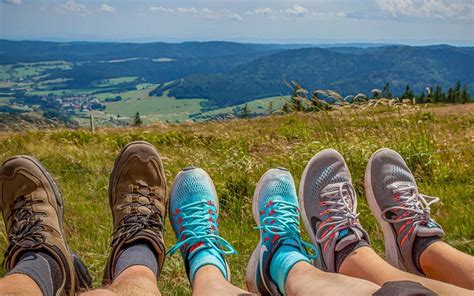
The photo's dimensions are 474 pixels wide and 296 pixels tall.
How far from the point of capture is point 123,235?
10.8 feet

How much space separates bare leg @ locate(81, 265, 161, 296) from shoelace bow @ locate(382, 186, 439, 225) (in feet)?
5.39

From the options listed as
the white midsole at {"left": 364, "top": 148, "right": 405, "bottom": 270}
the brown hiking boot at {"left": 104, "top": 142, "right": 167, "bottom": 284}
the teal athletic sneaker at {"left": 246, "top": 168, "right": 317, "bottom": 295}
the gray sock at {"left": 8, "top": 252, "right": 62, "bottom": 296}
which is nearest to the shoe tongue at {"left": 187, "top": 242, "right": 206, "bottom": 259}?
the brown hiking boot at {"left": 104, "top": 142, "right": 167, "bottom": 284}

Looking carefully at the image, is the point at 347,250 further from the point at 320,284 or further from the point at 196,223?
the point at 196,223

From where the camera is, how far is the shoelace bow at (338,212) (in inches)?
124

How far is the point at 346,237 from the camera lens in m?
3.03

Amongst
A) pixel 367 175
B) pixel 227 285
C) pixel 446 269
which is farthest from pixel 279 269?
pixel 367 175

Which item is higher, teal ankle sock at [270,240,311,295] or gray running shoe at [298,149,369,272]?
gray running shoe at [298,149,369,272]

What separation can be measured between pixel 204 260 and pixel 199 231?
0.34 meters

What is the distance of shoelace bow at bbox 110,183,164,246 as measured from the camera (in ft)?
10.9

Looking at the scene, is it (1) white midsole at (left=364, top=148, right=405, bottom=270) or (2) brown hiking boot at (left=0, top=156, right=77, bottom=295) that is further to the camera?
(1) white midsole at (left=364, top=148, right=405, bottom=270)

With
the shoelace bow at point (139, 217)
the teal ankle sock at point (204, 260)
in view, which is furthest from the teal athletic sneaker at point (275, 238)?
the shoelace bow at point (139, 217)

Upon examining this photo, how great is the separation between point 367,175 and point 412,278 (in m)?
1.33

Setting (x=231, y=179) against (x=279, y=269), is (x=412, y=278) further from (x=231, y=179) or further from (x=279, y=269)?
(x=231, y=179)

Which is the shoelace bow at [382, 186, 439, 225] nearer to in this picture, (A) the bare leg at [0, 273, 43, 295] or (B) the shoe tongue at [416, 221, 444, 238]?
(B) the shoe tongue at [416, 221, 444, 238]
